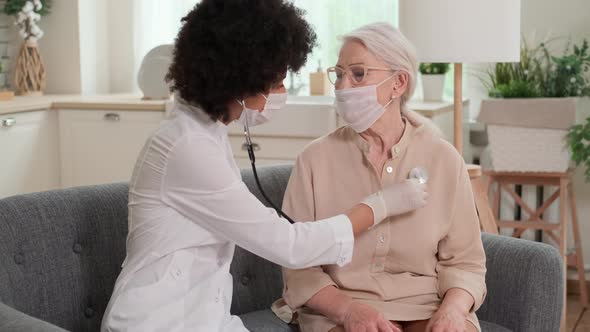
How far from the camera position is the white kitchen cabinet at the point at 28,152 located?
3.98 m

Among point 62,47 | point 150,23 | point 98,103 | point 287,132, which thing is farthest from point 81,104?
point 287,132

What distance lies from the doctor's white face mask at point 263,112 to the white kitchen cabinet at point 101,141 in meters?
2.34

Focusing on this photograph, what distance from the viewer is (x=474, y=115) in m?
4.24

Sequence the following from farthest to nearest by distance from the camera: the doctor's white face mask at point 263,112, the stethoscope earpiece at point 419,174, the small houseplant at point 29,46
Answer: the small houseplant at point 29,46 → the stethoscope earpiece at point 419,174 → the doctor's white face mask at point 263,112

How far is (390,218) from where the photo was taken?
2.12 metres

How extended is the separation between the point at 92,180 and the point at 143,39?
0.93 m

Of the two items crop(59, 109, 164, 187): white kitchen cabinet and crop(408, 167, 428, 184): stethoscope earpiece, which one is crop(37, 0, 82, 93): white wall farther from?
crop(408, 167, 428, 184): stethoscope earpiece

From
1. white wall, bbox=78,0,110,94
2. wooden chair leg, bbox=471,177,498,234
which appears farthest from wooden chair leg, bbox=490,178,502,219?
white wall, bbox=78,0,110,94

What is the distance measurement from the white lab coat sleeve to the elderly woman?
0.38 m

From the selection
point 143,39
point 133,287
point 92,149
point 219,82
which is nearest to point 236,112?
point 219,82

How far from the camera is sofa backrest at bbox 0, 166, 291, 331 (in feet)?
6.56

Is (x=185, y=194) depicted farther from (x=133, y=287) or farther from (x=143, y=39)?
(x=143, y=39)

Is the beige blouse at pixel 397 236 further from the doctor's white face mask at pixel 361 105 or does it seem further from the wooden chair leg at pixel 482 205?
the wooden chair leg at pixel 482 205

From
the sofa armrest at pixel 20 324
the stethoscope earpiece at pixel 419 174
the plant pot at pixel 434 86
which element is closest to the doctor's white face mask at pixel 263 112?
the stethoscope earpiece at pixel 419 174
